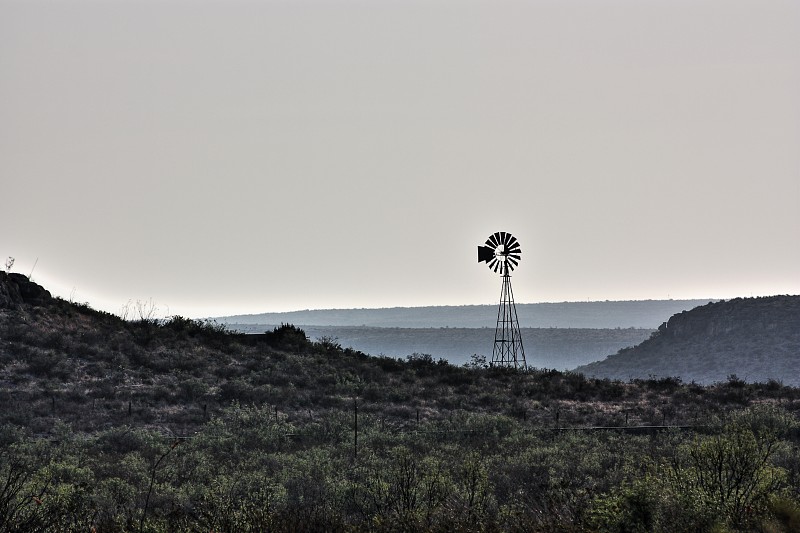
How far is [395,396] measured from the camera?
1473 inches

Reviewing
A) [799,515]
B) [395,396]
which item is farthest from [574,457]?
[395,396]

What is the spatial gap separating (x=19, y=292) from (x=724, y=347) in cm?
8799

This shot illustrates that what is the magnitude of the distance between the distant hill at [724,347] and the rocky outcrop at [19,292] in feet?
234

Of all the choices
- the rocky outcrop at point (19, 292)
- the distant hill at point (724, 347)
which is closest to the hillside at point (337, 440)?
the rocky outcrop at point (19, 292)

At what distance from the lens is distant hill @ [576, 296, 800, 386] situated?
313 feet

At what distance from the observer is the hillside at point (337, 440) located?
1266 cm

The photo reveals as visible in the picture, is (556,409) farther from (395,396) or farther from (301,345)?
(301,345)

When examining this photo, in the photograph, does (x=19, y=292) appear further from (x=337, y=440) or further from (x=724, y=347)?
(x=724, y=347)

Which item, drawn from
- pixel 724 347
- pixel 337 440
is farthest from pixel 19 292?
pixel 724 347

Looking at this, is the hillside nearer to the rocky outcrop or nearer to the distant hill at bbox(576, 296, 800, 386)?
the rocky outcrop

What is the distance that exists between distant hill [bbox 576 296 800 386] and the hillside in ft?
198

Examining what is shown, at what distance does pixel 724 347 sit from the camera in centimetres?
10381

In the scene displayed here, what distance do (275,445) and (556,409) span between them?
14387mm

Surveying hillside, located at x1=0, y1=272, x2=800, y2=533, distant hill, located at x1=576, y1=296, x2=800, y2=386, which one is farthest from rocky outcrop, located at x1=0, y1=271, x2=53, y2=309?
distant hill, located at x1=576, y1=296, x2=800, y2=386
